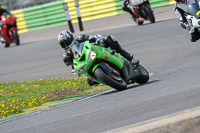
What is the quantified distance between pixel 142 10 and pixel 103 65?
10549mm

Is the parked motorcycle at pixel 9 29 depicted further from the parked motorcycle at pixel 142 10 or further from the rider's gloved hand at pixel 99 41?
the rider's gloved hand at pixel 99 41

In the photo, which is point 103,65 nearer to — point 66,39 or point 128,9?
point 66,39

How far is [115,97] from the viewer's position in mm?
7930

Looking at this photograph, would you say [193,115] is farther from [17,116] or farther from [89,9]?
[89,9]

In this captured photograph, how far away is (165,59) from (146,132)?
7.14 metres

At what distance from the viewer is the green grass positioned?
955cm

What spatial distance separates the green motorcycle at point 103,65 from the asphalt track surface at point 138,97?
0.67 ft

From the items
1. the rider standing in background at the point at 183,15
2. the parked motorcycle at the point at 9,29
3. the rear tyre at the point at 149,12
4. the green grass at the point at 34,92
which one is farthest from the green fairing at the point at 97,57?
the parked motorcycle at the point at 9,29

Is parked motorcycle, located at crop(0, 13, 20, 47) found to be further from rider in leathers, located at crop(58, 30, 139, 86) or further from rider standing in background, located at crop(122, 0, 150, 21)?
rider in leathers, located at crop(58, 30, 139, 86)

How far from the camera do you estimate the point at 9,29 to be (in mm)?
23109

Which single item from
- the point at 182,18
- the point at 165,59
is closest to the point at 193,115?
the point at 182,18

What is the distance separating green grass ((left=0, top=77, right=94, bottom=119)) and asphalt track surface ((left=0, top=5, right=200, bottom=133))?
95cm

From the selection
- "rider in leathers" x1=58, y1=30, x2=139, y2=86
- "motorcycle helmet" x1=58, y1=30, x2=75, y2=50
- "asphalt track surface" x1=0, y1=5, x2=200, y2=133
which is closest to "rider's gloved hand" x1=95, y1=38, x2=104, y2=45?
"rider in leathers" x1=58, y1=30, x2=139, y2=86

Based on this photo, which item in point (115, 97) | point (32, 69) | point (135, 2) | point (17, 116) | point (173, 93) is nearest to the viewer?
point (173, 93)
